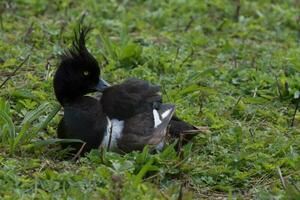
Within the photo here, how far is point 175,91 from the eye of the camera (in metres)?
8.05

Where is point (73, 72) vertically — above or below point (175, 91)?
above

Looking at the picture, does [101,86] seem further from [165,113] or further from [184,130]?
[184,130]

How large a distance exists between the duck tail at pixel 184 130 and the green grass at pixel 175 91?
95 millimetres

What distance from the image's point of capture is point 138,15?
1030cm

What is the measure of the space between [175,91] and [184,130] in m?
1.18

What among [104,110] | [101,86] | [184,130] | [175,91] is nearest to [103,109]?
[104,110]

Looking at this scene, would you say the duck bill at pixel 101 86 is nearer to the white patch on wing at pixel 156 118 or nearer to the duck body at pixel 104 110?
the duck body at pixel 104 110

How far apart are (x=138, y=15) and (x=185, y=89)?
99.0 inches

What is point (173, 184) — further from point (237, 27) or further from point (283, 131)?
point (237, 27)

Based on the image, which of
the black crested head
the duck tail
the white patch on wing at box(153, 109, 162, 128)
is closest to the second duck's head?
the black crested head

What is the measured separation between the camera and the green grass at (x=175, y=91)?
19.2 ft

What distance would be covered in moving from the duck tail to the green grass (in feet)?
0.31

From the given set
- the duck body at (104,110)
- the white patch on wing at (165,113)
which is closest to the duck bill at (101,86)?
the duck body at (104,110)

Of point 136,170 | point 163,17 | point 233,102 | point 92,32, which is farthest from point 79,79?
point 163,17
